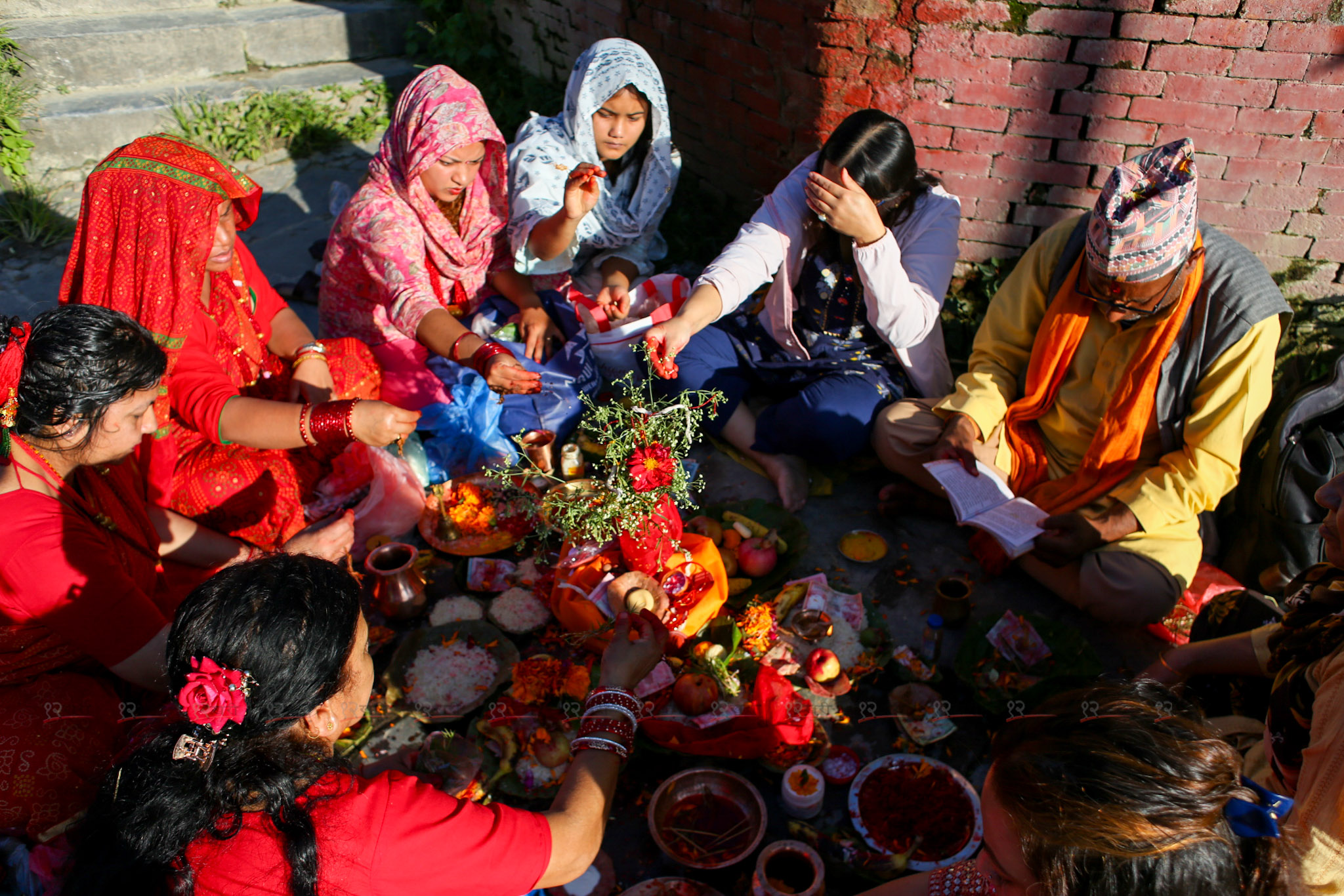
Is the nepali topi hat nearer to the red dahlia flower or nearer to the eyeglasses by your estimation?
the eyeglasses

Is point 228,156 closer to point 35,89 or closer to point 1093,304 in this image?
point 35,89

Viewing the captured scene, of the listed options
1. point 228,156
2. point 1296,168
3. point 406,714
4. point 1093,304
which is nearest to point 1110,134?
Result: point 1296,168

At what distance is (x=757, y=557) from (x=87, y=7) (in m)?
7.49

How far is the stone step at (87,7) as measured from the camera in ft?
21.3

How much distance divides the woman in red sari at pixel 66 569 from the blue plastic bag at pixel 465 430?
156 cm

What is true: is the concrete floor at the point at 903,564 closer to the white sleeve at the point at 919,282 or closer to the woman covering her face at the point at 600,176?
the white sleeve at the point at 919,282

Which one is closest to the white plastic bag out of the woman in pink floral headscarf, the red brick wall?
the woman in pink floral headscarf

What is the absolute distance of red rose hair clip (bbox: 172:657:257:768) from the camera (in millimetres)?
1548

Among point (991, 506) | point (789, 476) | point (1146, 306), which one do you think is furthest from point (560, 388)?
point (1146, 306)

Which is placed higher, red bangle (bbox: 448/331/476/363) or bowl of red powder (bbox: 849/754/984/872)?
red bangle (bbox: 448/331/476/363)

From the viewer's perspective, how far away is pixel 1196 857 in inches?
56.3

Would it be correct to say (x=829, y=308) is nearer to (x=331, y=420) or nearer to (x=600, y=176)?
(x=600, y=176)

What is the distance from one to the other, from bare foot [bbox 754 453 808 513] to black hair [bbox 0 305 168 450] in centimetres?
261

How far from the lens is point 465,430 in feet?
13.3
